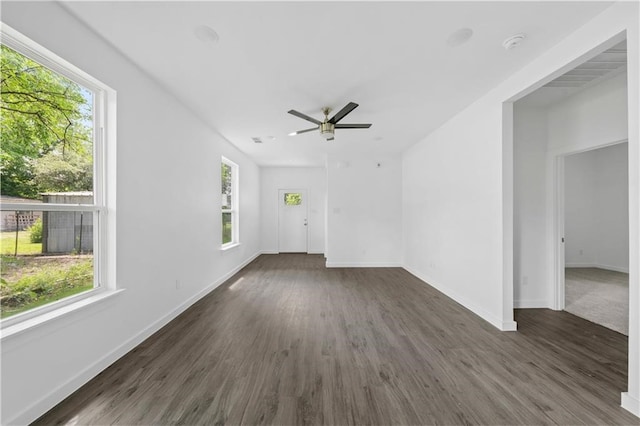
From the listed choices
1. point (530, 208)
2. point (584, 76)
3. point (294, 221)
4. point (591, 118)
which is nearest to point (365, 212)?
point (294, 221)

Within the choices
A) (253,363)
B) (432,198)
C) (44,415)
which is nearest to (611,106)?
(432,198)

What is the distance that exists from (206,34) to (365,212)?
16.0 feet

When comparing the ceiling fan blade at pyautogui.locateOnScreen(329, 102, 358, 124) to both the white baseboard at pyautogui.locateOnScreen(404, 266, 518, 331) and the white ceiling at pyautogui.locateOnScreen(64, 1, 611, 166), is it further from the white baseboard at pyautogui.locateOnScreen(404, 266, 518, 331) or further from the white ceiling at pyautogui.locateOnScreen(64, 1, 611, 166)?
the white baseboard at pyautogui.locateOnScreen(404, 266, 518, 331)

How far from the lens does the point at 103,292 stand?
7.00 ft

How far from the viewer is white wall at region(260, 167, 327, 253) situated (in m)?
7.95

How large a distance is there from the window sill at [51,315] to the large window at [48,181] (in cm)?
4

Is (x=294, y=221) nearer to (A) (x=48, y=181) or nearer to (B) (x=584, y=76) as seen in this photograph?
(A) (x=48, y=181)

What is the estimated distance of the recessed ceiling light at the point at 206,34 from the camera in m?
1.91

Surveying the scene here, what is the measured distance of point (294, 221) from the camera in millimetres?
8039

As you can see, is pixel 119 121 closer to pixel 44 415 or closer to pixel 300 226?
pixel 44 415

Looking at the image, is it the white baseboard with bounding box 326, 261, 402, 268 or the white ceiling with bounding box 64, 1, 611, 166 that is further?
the white baseboard with bounding box 326, 261, 402, 268

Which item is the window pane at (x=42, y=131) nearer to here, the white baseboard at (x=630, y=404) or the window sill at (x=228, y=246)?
the window sill at (x=228, y=246)

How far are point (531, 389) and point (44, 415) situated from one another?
10.7 ft

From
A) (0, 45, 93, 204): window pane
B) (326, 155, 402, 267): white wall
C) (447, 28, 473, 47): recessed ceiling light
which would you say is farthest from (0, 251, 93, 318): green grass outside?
(326, 155, 402, 267): white wall
